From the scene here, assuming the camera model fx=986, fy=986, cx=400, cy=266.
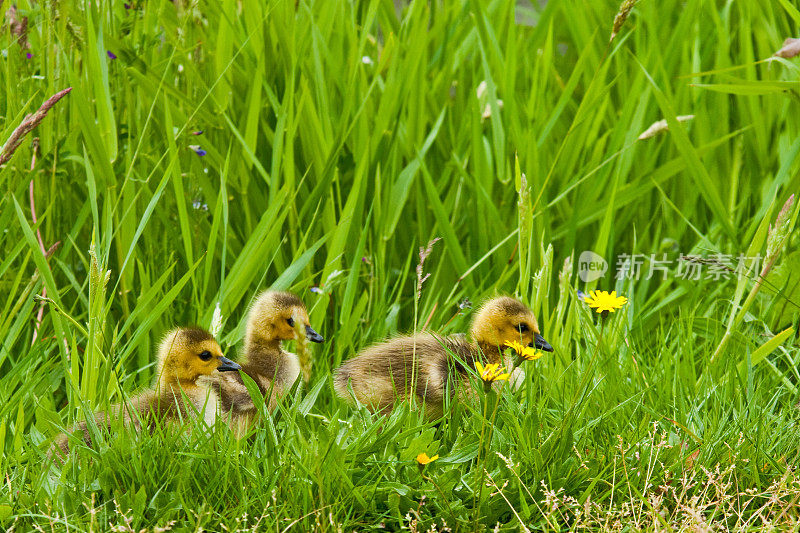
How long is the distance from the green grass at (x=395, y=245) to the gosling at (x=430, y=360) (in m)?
0.11

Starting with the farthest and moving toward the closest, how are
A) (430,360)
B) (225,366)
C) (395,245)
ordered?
(395,245)
(430,360)
(225,366)

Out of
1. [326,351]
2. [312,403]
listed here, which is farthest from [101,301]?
[326,351]

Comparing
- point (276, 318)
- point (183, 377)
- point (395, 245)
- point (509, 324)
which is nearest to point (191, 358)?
point (183, 377)

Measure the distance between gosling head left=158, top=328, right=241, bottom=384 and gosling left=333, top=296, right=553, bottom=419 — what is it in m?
0.43

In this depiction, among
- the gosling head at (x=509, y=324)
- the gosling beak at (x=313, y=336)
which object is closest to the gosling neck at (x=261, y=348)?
the gosling beak at (x=313, y=336)

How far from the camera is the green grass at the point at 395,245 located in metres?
2.63

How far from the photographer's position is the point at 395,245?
4.43m

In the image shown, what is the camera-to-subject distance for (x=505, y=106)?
14.2 feet

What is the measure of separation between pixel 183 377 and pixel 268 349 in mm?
389

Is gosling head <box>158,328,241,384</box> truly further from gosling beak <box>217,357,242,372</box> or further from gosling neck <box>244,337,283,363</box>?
gosling neck <box>244,337,283,363</box>

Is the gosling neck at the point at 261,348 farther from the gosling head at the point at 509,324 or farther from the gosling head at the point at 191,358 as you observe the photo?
the gosling head at the point at 509,324

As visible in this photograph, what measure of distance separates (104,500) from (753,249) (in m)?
2.21

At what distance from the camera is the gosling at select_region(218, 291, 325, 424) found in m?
3.18

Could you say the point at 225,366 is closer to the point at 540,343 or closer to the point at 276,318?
the point at 276,318
